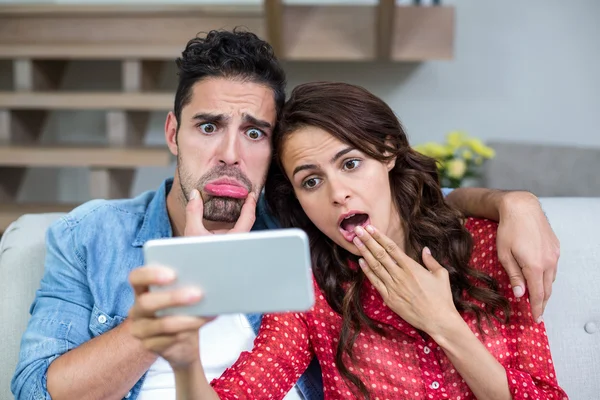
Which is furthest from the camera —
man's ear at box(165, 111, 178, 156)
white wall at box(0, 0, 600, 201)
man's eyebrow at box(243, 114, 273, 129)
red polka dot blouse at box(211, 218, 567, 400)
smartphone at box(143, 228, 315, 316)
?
white wall at box(0, 0, 600, 201)

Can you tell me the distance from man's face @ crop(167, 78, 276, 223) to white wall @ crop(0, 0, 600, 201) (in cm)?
191

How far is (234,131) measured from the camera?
1.49 m

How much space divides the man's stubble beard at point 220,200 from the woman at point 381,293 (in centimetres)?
10

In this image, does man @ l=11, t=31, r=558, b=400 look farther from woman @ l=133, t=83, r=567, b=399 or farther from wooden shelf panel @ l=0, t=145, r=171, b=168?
wooden shelf panel @ l=0, t=145, r=171, b=168

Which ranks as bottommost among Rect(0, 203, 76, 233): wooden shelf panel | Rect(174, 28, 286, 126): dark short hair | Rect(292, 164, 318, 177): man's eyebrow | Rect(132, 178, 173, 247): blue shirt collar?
Rect(0, 203, 76, 233): wooden shelf panel

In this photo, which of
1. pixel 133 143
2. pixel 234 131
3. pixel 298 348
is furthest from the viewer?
pixel 133 143

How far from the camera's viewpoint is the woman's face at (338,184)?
52.3 inches

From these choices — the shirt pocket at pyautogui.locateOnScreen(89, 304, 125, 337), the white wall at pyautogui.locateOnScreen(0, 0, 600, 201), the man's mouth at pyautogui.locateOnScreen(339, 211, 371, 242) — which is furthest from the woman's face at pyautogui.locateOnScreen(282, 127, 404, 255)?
the white wall at pyautogui.locateOnScreen(0, 0, 600, 201)

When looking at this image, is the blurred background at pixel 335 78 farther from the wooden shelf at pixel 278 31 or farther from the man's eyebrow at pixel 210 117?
the man's eyebrow at pixel 210 117

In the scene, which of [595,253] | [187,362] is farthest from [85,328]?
[595,253]

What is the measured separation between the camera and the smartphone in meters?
0.80

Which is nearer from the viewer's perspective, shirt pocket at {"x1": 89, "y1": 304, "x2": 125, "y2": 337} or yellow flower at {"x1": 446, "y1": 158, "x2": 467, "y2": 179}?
shirt pocket at {"x1": 89, "y1": 304, "x2": 125, "y2": 337}

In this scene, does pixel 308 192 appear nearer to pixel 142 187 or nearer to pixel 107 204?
pixel 107 204

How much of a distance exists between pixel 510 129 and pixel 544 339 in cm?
223
